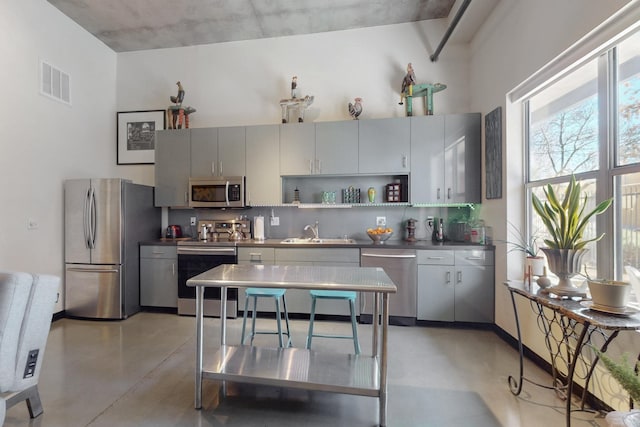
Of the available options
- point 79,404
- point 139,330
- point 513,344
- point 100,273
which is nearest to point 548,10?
point 513,344

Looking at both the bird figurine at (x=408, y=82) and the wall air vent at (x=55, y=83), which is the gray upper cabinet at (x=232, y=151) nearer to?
the wall air vent at (x=55, y=83)

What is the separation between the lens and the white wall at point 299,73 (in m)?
3.80

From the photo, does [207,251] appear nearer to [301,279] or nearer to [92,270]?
[92,270]

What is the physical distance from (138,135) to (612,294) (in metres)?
5.33

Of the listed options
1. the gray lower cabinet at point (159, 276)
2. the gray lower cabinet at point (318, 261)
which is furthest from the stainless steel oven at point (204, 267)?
the gray lower cabinet at point (318, 261)

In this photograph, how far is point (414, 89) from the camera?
12.0 feet

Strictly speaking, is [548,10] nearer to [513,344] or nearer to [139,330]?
[513,344]

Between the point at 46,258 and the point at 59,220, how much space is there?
0.47m

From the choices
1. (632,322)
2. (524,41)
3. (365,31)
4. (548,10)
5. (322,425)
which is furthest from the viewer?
(365,31)

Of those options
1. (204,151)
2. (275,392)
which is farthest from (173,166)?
(275,392)

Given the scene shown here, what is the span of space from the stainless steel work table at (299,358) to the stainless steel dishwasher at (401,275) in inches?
49.6

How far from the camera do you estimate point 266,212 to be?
410cm

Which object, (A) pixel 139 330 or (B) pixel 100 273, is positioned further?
(B) pixel 100 273

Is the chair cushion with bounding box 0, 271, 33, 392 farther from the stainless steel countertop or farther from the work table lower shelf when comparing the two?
the work table lower shelf
